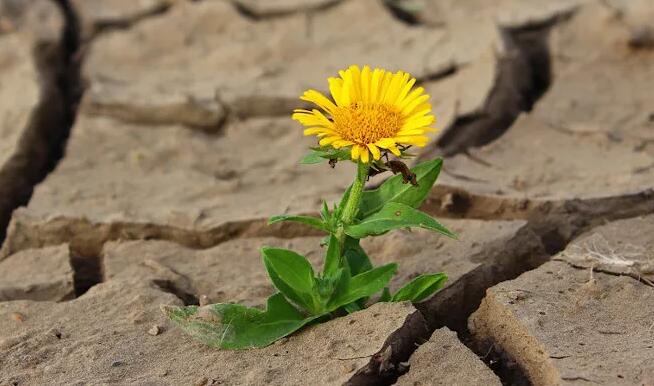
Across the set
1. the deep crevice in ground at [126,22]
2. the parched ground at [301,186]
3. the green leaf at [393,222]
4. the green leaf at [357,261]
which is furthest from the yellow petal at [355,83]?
the deep crevice in ground at [126,22]

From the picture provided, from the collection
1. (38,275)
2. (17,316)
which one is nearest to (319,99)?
(17,316)

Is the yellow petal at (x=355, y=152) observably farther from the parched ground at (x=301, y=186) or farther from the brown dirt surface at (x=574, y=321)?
the brown dirt surface at (x=574, y=321)

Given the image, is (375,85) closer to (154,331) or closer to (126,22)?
(154,331)

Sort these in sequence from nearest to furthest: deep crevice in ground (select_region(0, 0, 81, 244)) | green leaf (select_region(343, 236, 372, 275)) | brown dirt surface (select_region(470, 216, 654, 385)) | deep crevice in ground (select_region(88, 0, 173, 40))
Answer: brown dirt surface (select_region(470, 216, 654, 385)) → green leaf (select_region(343, 236, 372, 275)) → deep crevice in ground (select_region(0, 0, 81, 244)) → deep crevice in ground (select_region(88, 0, 173, 40))

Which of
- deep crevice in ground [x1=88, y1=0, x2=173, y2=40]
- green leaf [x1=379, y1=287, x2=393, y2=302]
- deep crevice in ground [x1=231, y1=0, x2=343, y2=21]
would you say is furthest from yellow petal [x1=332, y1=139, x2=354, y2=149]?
deep crevice in ground [x1=88, y1=0, x2=173, y2=40]

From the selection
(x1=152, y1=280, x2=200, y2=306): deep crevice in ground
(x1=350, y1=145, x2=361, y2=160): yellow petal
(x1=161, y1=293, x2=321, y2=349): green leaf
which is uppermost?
(x1=350, y1=145, x2=361, y2=160): yellow petal

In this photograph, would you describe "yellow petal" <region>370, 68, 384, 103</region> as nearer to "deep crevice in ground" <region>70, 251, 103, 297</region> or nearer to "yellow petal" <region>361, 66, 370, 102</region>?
"yellow petal" <region>361, 66, 370, 102</region>

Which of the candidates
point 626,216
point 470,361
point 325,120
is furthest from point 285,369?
point 626,216
